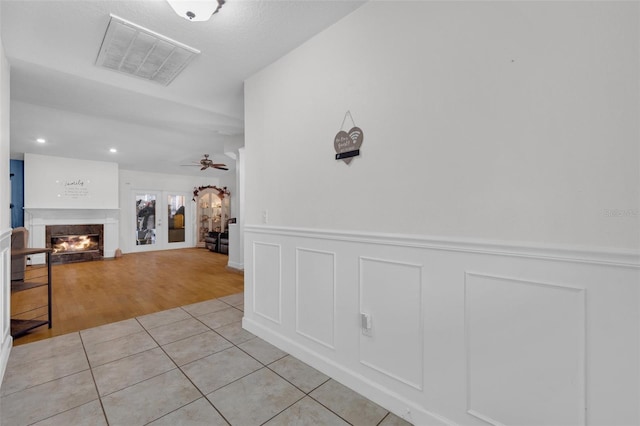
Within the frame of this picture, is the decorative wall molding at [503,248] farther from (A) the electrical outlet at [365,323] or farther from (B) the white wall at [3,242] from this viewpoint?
(B) the white wall at [3,242]

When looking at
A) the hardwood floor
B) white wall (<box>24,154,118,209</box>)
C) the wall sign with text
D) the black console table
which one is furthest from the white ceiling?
the hardwood floor

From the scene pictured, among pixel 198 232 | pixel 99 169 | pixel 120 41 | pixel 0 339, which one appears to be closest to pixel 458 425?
pixel 0 339

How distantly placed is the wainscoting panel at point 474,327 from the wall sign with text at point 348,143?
1.86 feet

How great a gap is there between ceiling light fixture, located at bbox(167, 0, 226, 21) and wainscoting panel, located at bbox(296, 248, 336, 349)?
1792 mm

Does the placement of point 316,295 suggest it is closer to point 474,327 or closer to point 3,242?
point 474,327

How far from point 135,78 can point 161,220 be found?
7.38 metres

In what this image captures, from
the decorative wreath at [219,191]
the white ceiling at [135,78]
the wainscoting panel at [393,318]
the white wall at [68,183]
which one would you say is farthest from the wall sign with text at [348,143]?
the decorative wreath at [219,191]

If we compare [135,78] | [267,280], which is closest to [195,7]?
[135,78]

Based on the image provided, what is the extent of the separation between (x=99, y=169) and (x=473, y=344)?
928 cm

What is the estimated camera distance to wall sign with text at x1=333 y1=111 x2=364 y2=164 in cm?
193

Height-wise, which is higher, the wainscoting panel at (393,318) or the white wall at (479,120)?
the white wall at (479,120)

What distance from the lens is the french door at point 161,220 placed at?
29.2 feet

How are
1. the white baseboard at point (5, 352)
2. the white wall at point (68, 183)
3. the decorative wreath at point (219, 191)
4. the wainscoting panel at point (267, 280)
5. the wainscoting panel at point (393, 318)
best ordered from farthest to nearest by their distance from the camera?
the decorative wreath at point (219, 191), the white wall at point (68, 183), the wainscoting panel at point (267, 280), the white baseboard at point (5, 352), the wainscoting panel at point (393, 318)

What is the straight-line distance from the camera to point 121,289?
15.0 ft
